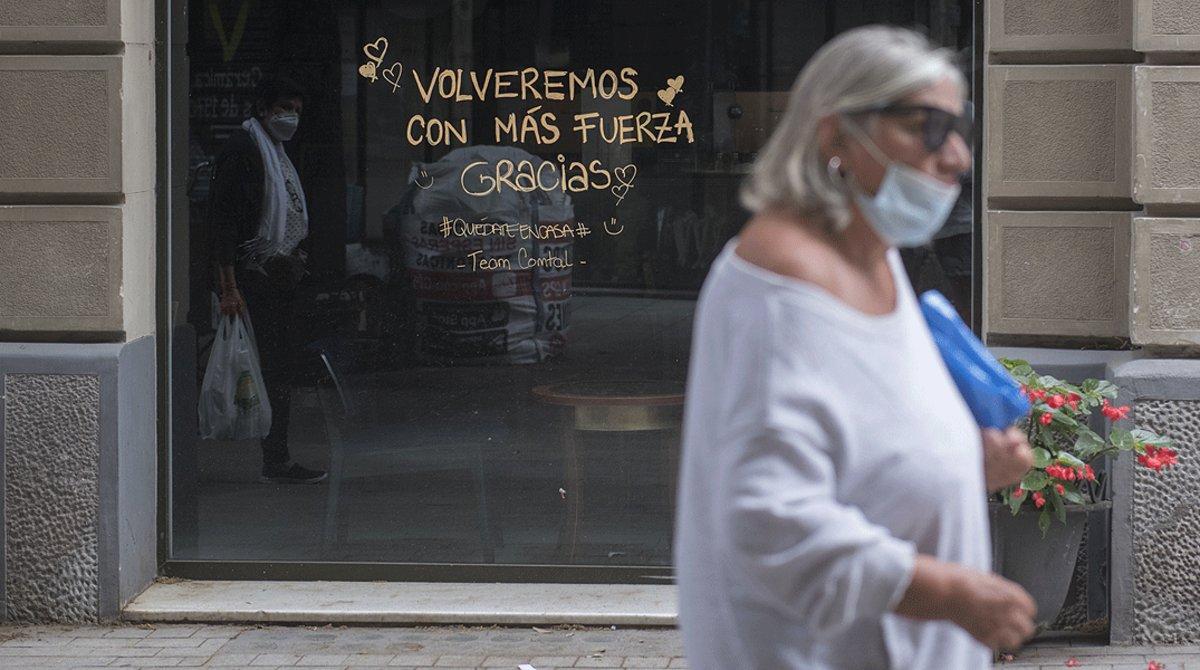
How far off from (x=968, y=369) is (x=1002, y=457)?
15 cm

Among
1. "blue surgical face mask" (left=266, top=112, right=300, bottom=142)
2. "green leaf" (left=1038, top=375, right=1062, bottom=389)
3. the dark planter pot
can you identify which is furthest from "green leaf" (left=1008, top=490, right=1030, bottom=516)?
"blue surgical face mask" (left=266, top=112, right=300, bottom=142)

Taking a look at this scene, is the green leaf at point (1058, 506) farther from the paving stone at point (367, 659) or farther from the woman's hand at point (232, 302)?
the woman's hand at point (232, 302)

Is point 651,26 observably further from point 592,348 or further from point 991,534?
point 991,534

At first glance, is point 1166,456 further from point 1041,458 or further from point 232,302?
point 232,302

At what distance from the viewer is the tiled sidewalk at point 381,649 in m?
6.00

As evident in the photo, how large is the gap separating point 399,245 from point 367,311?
0.96ft

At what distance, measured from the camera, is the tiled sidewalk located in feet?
19.7

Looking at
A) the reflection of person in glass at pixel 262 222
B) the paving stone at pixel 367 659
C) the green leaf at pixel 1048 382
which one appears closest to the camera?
the green leaf at pixel 1048 382

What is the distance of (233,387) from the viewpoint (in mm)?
6996

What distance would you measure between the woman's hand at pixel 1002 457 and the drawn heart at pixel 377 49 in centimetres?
453

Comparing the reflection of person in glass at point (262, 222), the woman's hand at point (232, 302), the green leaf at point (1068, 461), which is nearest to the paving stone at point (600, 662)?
the green leaf at point (1068, 461)

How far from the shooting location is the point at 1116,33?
6098mm

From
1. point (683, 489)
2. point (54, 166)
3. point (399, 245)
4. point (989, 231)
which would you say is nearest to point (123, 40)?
point (54, 166)

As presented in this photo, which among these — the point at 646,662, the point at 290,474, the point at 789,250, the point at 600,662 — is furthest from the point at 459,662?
the point at 789,250
